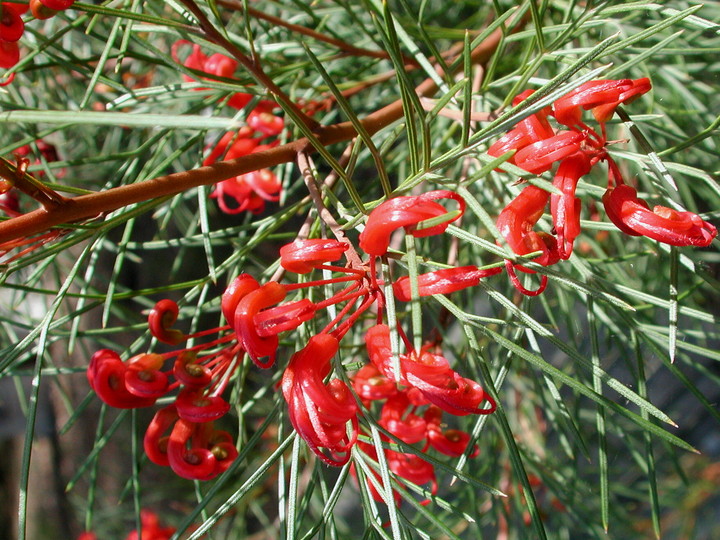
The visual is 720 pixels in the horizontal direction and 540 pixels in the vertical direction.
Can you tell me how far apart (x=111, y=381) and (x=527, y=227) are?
239 mm

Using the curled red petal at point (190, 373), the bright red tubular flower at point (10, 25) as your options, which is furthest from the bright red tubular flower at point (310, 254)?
the bright red tubular flower at point (10, 25)

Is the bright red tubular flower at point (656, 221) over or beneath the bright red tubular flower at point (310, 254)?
beneath

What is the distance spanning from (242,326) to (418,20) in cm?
25

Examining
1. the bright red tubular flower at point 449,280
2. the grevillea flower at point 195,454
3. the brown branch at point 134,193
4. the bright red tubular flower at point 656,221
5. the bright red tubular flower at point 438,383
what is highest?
the brown branch at point 134,193

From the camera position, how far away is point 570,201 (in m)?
0.28

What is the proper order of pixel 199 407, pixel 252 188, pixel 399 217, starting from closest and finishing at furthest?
pixel 399 217, pixel 199 407, pixel 252 188

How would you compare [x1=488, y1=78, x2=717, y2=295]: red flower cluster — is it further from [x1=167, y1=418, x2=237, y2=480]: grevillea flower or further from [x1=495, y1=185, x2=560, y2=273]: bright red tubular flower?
[x1=167, y1=418, x2=237, y2=480]: grevillea flower

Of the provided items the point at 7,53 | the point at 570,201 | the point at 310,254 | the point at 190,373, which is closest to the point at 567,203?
the point at 570,201

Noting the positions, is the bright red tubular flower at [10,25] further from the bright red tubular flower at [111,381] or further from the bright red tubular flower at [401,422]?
the bright red tubular flower at [401,422]

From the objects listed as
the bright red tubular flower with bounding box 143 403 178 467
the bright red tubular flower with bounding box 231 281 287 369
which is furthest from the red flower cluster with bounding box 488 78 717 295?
the bright red tubular flower with bounding box 143 403 178 467

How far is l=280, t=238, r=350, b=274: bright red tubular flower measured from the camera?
29 centimetres

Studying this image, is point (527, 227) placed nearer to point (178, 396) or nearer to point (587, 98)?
point (587, 98)

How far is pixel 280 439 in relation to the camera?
0.41 m

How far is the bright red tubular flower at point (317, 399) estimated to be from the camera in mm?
280
